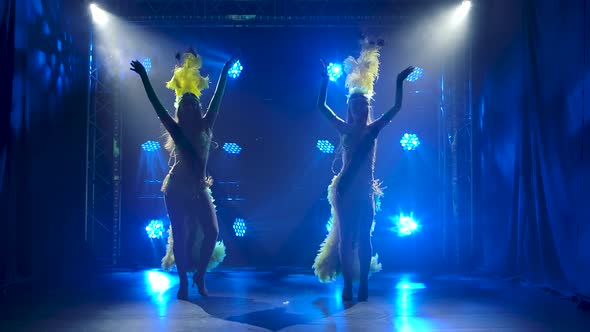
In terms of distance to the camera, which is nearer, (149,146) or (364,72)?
(364,72)

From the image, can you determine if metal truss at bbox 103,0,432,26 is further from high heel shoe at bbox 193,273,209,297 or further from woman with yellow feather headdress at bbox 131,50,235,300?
high heel shoe at bbox 193,273,209,297

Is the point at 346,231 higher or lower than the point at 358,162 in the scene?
lower

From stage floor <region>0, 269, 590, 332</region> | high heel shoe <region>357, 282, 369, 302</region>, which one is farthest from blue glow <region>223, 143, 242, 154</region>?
high heel shoe <region>357, 282, 369, 302</region>

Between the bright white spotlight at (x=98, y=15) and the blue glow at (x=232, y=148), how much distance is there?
256cm

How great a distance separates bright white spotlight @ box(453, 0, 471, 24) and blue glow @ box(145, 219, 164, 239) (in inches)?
212

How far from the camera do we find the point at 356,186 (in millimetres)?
4875

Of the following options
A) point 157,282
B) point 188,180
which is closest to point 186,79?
point 188,180

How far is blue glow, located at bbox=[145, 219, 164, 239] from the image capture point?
7910mm

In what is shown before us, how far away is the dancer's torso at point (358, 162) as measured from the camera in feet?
16.0

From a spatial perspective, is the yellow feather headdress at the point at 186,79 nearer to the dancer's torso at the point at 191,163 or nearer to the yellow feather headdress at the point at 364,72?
the dancer's torso at the point at 191,163

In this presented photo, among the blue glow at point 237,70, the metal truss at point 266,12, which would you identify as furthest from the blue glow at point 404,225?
the blue glow at point 237,70

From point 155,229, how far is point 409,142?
13.5 feet

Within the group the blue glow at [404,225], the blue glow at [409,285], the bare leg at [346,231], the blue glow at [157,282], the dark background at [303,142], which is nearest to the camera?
the bare leg at [346,231]

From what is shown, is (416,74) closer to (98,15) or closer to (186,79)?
(186,79)
